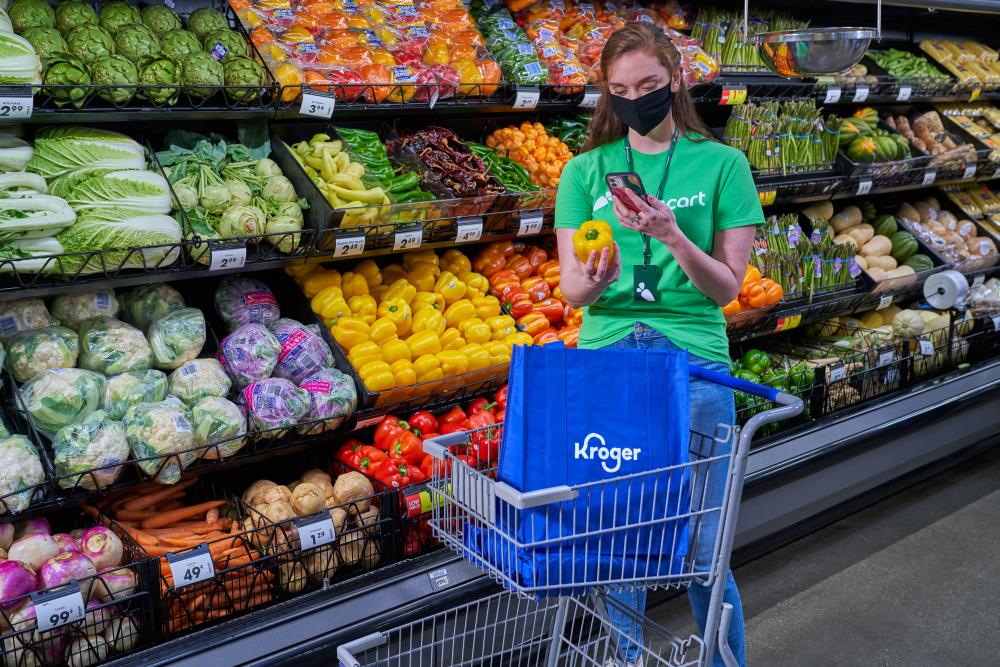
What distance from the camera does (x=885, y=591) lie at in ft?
11.9

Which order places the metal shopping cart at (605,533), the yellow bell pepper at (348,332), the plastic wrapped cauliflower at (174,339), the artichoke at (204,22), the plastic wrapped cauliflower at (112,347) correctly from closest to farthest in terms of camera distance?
the metal shopping cart at (605,533) → the plastic wrapped cauliflower at (112,347) → the plastic wrapped cauliflower at (174,339) → the artichoke at (204,22) → the yellow bell pepper at (348,332)

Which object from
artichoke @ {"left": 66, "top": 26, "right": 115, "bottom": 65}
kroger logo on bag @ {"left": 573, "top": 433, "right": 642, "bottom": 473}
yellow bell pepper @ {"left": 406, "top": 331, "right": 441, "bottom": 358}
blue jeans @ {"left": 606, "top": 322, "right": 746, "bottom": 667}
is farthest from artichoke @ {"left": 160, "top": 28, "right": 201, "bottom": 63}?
kroger logo on bag @ {"left": 573, "top": 433, "right": 642, "bottom": 473}

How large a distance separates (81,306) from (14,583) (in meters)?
0.83

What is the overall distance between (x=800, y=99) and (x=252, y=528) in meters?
3.32

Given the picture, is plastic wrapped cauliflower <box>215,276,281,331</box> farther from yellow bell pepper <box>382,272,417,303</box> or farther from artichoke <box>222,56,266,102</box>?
artichoke <box>222,56,266,102</box>

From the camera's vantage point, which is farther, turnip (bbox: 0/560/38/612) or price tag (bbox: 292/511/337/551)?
price tag (bbox: 292/511/337/551)

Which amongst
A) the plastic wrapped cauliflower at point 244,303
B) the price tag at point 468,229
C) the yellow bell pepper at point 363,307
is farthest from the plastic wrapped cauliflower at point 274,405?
the price tag at point 468,229

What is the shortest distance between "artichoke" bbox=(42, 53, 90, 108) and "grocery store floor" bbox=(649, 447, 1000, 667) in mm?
2489

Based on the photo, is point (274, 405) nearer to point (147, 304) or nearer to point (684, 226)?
point (147, 304)

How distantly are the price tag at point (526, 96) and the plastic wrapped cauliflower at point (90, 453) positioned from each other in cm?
175

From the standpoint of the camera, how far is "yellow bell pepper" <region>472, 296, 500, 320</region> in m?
3.54

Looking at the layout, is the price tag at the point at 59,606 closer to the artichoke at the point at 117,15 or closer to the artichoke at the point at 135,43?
the artichoke at the point at 135,43

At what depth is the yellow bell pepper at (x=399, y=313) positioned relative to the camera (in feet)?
10.8

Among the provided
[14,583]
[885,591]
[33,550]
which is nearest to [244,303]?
[33,550]
